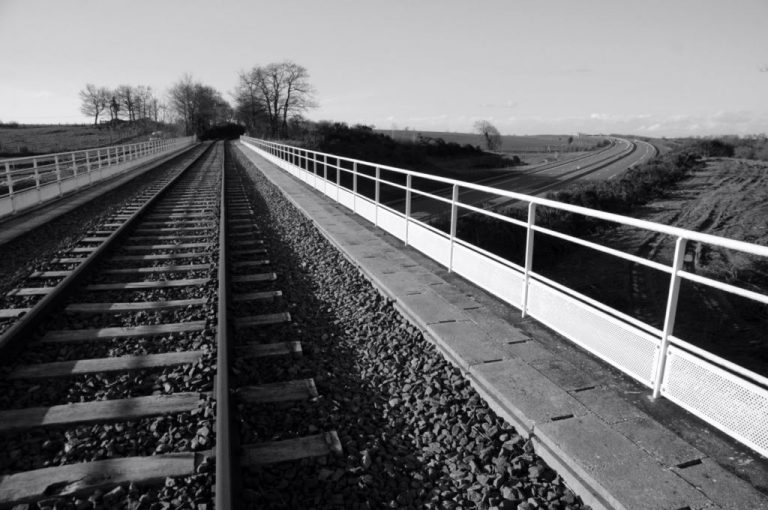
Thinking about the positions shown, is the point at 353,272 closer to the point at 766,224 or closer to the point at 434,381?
the point at 434,381

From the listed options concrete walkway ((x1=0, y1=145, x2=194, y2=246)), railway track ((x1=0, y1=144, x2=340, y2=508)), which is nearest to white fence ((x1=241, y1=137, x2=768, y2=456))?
railway track ((x1=0, y1=144, x2=340, y2=508))

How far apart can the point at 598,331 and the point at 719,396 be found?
116 cm

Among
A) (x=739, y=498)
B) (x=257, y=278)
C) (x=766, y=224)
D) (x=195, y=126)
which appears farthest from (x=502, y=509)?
(x=195, y=126)

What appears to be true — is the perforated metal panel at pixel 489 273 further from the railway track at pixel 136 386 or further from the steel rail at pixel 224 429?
the steel rail at pixel 224 429

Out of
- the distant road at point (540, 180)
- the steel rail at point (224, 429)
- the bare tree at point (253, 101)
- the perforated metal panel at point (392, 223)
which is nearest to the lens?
the steel rail at point (224, 429)

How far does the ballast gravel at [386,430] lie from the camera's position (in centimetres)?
293

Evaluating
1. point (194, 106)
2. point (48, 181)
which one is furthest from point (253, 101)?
point (48, 181)

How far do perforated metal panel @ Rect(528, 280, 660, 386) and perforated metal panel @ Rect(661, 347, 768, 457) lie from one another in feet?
0.67

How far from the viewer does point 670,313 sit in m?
3.49

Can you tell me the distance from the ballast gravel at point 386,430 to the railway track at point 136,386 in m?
0.16

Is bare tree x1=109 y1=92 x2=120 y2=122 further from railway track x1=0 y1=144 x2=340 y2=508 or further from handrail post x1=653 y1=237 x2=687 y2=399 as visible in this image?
handrail post x1=653 y1=237 x2=687 y2=399

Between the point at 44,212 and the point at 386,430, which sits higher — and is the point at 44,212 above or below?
above

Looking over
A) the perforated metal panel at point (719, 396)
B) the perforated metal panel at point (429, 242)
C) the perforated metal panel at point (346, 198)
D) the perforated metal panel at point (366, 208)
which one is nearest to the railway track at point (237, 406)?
the perforated metal panel at point (719, 396)

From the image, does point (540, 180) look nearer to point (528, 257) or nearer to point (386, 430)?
point (528, 257)
